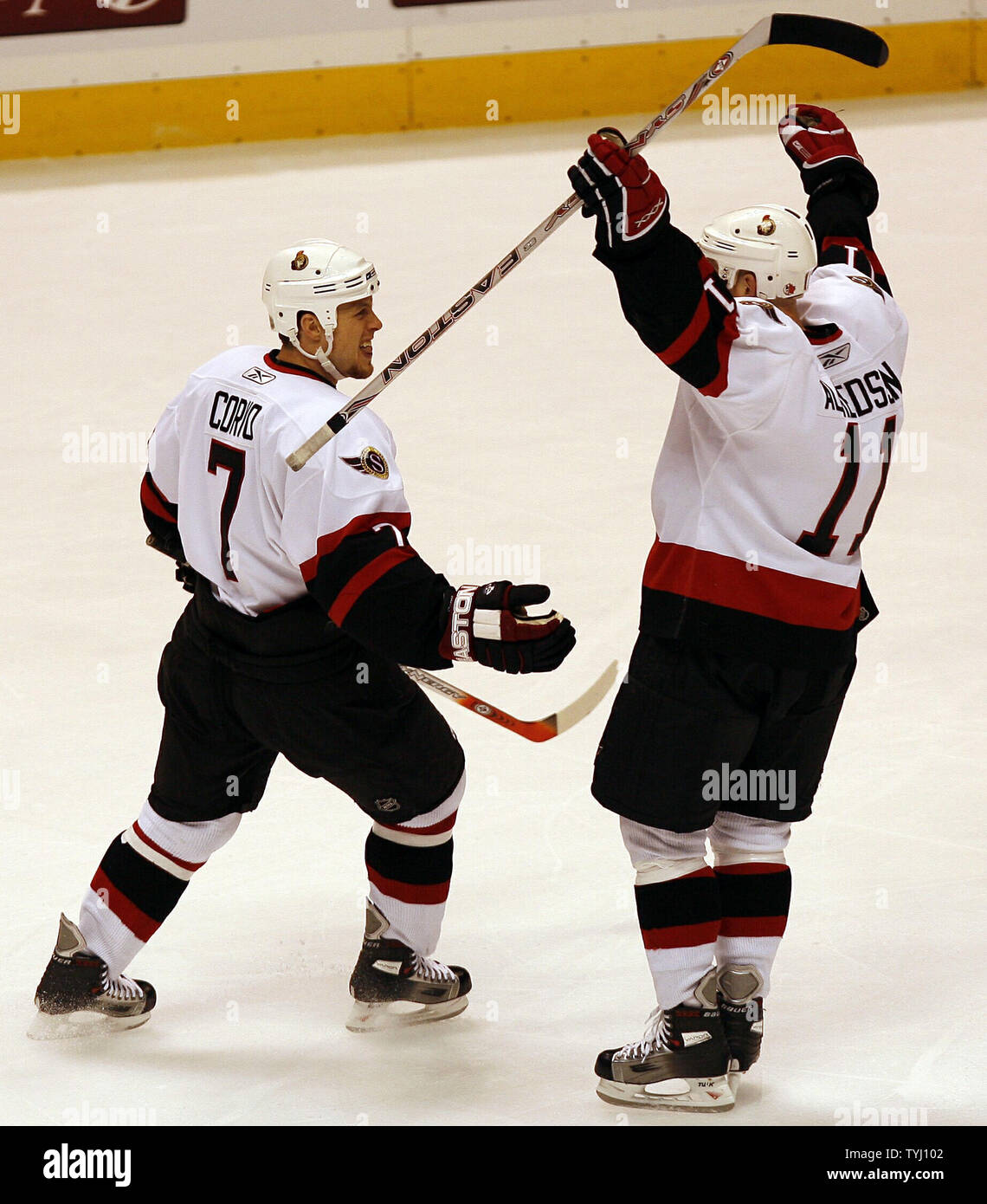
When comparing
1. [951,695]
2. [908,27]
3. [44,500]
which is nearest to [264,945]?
[951,695]

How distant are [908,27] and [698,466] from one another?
5.52 meters

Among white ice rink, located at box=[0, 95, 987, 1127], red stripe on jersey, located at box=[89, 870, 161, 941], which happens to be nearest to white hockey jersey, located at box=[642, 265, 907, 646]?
white ice rink, located at box=[0, 95, 987, 1127]

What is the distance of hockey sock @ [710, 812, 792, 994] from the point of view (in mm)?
2529

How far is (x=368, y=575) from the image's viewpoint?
93.7 inches

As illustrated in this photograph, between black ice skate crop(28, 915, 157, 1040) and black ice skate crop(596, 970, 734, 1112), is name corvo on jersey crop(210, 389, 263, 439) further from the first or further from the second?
black ice skate crop(596, 970, 734, 1112)

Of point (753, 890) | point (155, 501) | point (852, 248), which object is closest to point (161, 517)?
point (155, 501)

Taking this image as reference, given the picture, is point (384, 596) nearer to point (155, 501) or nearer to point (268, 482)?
point (268, 482)

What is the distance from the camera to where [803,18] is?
243cm

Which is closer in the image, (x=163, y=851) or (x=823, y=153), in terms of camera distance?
(x=163, y=851)

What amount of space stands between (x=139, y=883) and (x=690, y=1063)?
950 mm

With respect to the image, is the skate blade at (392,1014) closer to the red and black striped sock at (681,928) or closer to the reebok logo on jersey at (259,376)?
the red and black striped sock at (681,928)

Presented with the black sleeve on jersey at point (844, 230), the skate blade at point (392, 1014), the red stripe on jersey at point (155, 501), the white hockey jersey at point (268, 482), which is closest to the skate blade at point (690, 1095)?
the skate blade at point (392, 1014)

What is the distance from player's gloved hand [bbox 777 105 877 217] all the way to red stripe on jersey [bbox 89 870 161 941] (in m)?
1.70

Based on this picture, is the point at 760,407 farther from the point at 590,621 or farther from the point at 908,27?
the point at 908,27
